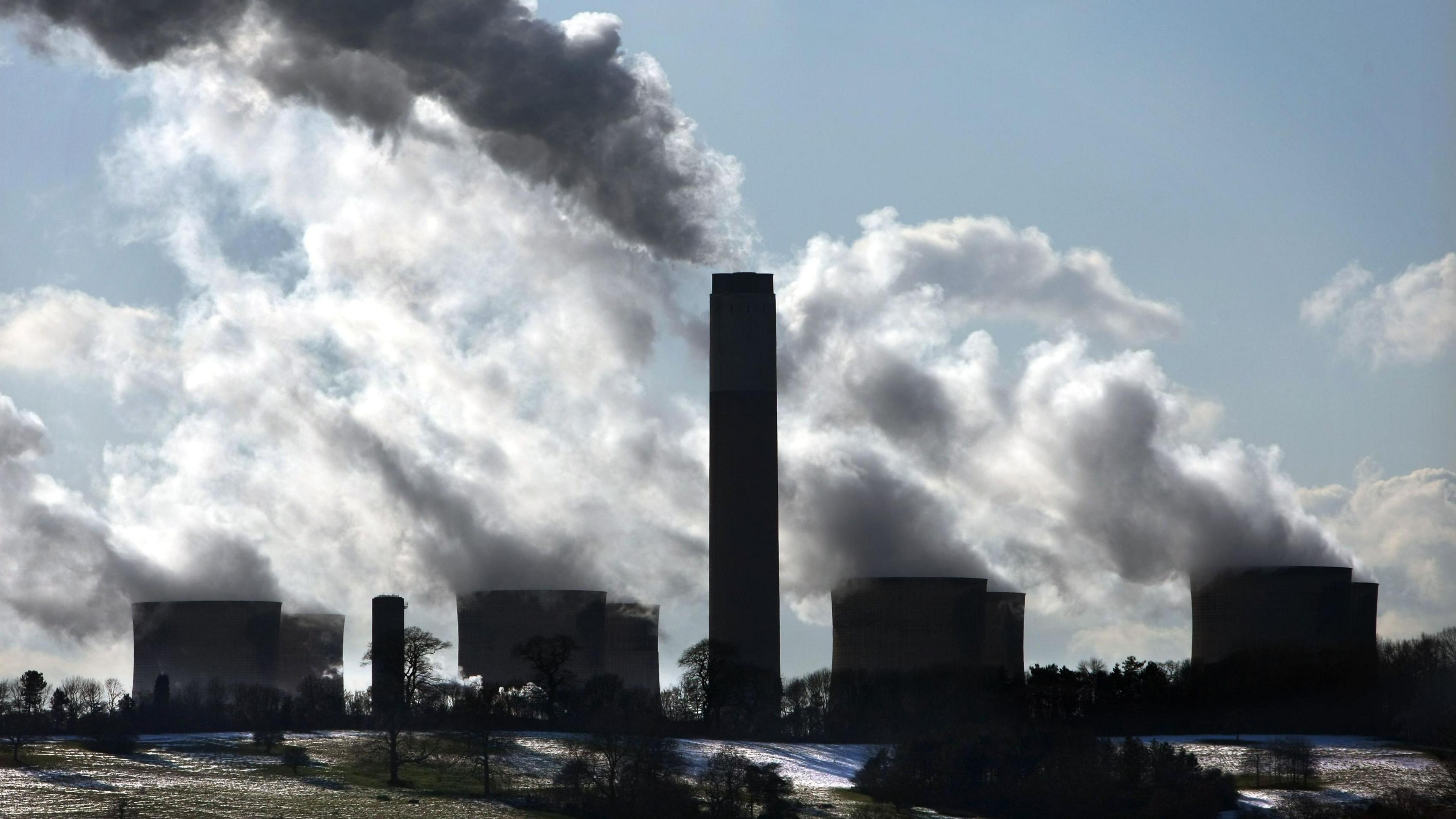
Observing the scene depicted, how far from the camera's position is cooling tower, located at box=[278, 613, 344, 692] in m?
88.5

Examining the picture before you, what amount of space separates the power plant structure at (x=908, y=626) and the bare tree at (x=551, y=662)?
9486mm

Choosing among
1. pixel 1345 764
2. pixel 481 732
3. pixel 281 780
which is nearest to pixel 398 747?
pixel 481 732

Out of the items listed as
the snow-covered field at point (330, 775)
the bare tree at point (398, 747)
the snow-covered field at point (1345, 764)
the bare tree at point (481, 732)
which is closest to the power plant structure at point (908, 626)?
the snow-covered field at point (330, 775)

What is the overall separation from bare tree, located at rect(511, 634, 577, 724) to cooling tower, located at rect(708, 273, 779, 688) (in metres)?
5.39

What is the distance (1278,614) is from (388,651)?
3232cm

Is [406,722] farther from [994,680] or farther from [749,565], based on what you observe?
[994,680]

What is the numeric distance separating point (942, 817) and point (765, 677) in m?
23.7

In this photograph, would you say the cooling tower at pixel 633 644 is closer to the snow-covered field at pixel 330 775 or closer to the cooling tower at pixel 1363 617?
the snow-covered field at pixel 330 775

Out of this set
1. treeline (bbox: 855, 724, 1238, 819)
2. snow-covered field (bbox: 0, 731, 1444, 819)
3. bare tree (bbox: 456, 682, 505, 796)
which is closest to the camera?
snow-covered field (bbox: 0, 731, 1444, 819)

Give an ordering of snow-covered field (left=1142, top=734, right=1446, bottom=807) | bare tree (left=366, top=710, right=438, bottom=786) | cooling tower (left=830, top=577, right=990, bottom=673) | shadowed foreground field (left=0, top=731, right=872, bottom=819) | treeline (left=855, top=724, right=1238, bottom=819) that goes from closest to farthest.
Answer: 1. shadowed foreground field (left=0, top=731, right=872, bottom=819)
2. treeline (left=855, top=724, right=1238, bottom=819)
3. snow-covered field (left=1142, top=734, right=1446, bottom=807)
4. bare tree (left=366, top=710, right=438, bottom=786)
5. cooling tower (left=830, top=577, right=990, bottom=673)

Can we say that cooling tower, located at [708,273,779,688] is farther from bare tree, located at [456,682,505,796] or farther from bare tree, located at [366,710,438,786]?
bare tree, located at [366,710,438,786]

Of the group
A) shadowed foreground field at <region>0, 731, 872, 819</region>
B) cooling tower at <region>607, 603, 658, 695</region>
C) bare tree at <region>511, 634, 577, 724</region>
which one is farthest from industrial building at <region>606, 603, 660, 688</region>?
shadowed foreground field at <region>0, 731, 872, 819</region>

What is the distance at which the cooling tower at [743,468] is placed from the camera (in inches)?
2987

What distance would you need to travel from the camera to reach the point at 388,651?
80688 millimetres
